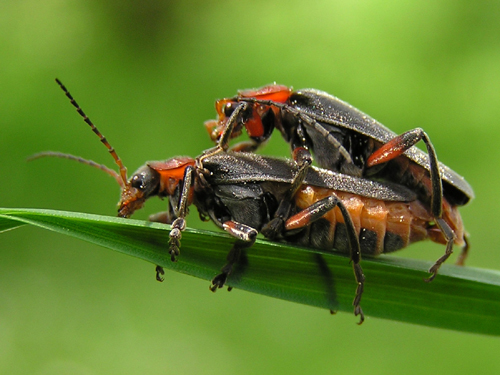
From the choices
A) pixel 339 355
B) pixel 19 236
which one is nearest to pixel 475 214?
pixel 339 355

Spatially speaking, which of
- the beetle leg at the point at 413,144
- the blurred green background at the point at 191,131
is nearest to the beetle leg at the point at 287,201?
the beetle leg at the point at 413,144

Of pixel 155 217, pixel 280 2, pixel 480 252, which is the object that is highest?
pixel 280 2

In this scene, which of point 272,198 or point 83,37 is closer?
point 272,198

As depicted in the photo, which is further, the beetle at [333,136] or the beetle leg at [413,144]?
the beetle at [333,136]

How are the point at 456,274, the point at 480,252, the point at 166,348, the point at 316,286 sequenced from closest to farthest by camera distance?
the point at 316,286 < the point at 456,274 < the point at 166,348 < the point at 480,252

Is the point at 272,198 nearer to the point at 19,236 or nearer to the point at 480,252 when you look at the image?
the point at 19,236

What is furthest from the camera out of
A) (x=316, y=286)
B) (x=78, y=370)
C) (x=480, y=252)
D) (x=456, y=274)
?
(x=480, y=252)

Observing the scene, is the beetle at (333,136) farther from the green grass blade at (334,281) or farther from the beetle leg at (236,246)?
the beetle leg at (236,246)
